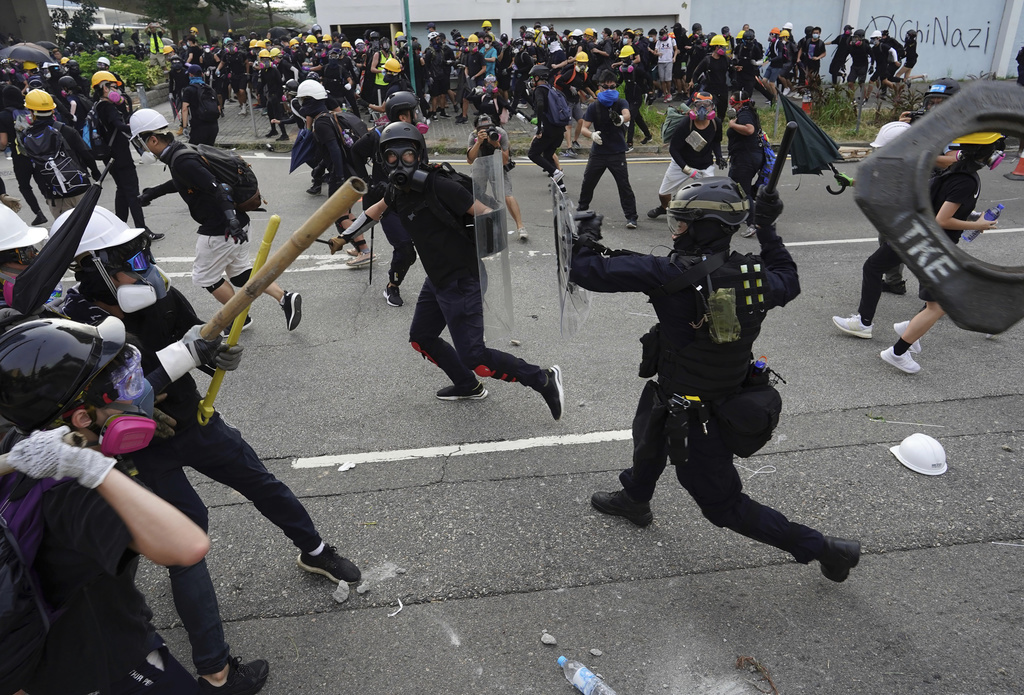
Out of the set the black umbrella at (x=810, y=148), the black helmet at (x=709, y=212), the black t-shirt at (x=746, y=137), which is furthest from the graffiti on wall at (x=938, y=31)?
the black helmet at (x=709, y=212)

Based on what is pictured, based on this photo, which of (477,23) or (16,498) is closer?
(16,498)

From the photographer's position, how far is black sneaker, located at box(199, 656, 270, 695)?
8.75 feet

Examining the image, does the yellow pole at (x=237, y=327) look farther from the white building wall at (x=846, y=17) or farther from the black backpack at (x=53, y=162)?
the white building wall at (x=846, y=17)

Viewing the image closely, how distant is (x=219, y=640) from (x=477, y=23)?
25186 millimetres

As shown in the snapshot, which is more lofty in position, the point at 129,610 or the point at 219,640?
the point at 129,610

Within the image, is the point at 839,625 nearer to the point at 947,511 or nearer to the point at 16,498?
the point at 947,511

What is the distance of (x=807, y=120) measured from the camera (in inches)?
237

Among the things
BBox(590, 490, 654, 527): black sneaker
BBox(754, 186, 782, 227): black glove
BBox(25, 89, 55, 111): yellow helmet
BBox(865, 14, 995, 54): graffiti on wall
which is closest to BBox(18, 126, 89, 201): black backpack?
BBox(25, 89, 55, 111): yellow helmet

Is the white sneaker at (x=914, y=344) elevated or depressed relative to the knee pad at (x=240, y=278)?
depressed

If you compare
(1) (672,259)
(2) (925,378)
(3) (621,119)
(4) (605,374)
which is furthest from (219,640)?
(3) (621,119)

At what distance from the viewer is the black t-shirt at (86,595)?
1.64 m

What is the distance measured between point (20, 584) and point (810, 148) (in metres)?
6.15

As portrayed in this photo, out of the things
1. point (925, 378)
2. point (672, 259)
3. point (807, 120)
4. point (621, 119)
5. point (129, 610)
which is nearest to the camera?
point (129, 610)

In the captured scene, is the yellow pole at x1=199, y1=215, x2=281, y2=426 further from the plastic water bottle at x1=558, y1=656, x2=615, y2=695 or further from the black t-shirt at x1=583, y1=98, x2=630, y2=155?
the black t-shirt at x1=583, y1=98, x2=630, y2=155
